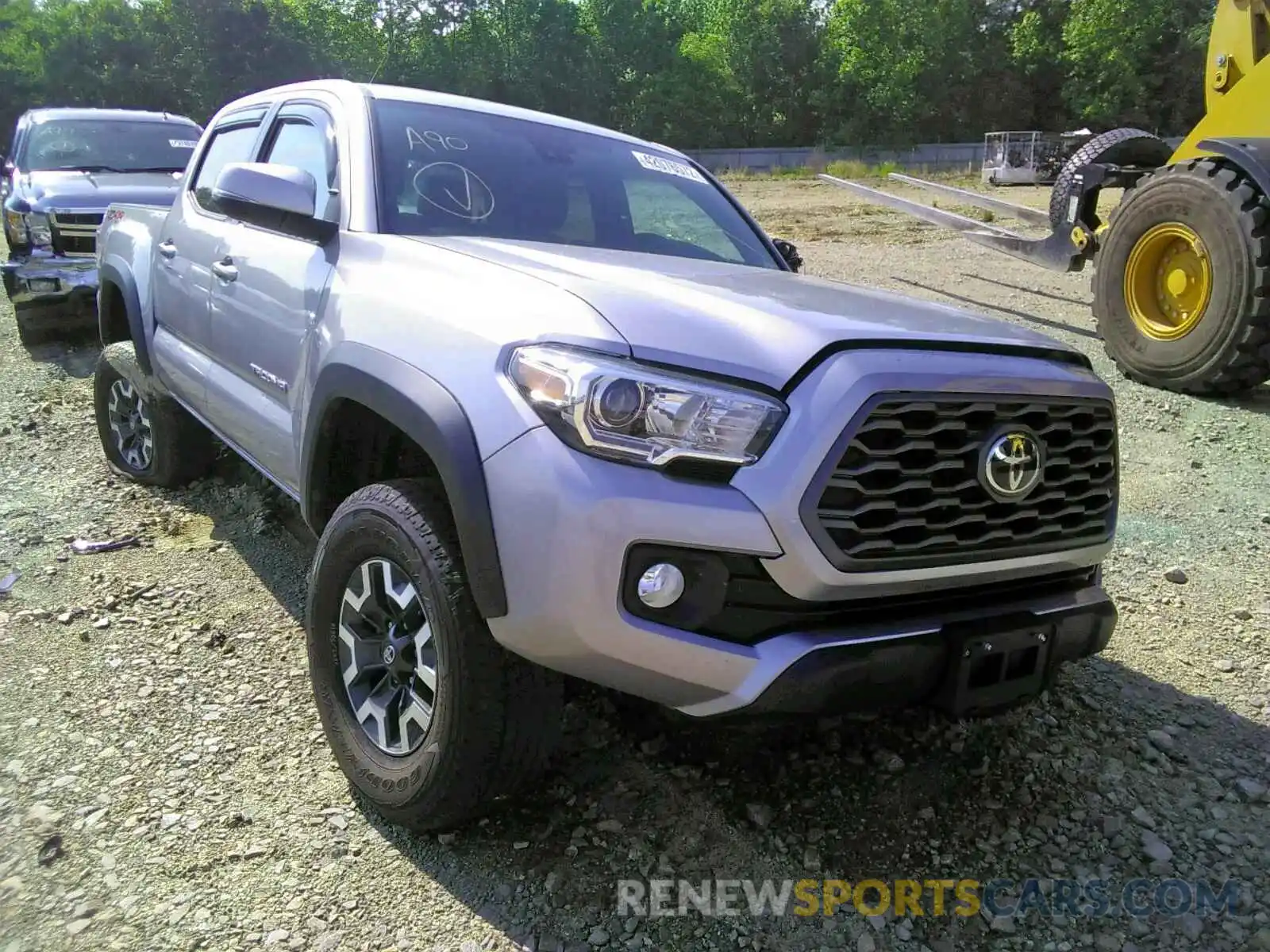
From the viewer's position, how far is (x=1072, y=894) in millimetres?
2266

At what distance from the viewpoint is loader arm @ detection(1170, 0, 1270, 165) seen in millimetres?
6129

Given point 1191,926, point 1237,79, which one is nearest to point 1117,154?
point 1237,79

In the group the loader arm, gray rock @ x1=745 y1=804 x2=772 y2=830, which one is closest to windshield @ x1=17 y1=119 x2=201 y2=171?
the loader arm

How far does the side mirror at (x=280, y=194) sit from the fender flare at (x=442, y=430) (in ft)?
1.86

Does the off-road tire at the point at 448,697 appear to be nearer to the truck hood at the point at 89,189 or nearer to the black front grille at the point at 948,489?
the black front grille at the point at 948,489

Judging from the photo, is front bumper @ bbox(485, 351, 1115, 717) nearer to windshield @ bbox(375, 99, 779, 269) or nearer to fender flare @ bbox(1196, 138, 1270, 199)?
windshield @ bbox(375, 99, 779, 269)

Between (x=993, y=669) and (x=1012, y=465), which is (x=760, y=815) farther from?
(x=1012, y=465)

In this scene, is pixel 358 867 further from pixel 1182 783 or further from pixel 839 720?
pixel 1182 783

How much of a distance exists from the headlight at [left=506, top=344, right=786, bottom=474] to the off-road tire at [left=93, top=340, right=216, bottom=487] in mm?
3276

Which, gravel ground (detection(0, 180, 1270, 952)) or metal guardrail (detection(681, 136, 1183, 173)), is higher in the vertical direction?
metal guardrail (detection(681, 136, 1183, 173))

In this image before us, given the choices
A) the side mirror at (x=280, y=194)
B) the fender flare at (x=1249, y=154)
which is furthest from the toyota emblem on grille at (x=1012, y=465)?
the fender flare at (x=1249, y=154)

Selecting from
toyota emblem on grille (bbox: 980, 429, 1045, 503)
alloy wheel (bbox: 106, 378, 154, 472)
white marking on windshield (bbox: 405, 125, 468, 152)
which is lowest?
alloy wheel (bbox: 106, 378, 154, 472)

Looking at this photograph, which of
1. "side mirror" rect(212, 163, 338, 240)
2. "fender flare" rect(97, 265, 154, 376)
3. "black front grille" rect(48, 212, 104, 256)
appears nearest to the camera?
"side mirror" rect(212, 163, 338, 240)

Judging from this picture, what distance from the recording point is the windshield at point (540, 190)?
2994mm
